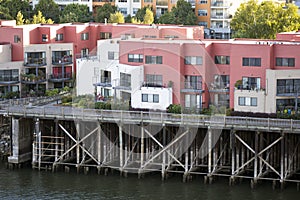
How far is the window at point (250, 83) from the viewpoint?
6384cm

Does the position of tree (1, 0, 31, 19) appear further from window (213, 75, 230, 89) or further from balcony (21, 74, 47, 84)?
window (213, 75, 230, 89)

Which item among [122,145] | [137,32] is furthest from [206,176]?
[137,32]

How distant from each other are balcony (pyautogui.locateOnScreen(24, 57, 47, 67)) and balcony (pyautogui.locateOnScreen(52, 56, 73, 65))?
1108 millimetres

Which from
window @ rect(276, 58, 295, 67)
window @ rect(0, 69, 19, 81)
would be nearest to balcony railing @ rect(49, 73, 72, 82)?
window @ rect(0, 69, 19, 81)

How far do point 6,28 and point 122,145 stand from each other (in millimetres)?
22923

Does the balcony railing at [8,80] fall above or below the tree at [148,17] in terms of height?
below

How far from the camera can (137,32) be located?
7881 centimetres

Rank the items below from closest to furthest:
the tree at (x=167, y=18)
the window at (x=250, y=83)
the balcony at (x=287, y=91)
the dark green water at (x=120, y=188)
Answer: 1. the dark green water at (x=120, y=188)
2. the balcony at (x=287, y=91)
3. the window at (x=250, y=83)
4. the tree at (x=167, y=18)

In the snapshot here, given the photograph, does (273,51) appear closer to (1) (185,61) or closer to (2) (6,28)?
(1) (185,61)

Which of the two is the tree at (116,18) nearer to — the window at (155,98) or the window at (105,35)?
the window at (105,35)

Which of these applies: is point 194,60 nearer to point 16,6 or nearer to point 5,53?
point 5,53

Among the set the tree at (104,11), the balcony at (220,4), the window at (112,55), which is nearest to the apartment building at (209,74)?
the window at (112,55)

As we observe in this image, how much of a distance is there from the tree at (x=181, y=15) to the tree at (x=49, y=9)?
45.6ft

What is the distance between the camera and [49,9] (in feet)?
374
